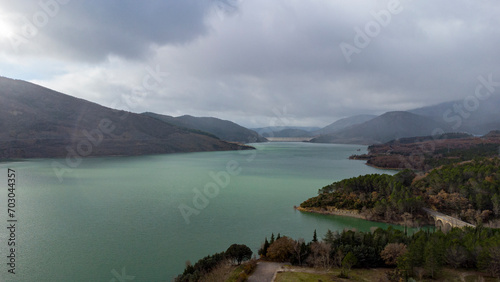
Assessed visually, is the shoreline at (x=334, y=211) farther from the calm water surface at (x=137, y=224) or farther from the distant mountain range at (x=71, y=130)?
the distant mountain range at (x=71, y=130)

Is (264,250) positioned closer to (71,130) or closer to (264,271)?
(264,271)

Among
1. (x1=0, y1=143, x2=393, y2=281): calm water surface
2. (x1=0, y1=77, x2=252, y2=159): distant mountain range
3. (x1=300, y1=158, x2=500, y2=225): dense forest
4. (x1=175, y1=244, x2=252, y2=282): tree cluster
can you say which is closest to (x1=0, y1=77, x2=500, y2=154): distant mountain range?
(x1=0, y1=77, x2=252, y2=159): distant mountain range

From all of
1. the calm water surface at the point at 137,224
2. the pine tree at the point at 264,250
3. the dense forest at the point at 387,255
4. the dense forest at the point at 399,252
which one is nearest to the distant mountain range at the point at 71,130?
the calm water surface at the point at 137,224

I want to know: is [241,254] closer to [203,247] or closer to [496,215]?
[203,247]

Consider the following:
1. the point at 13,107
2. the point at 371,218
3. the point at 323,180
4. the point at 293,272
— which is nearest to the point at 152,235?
the point at 293,272

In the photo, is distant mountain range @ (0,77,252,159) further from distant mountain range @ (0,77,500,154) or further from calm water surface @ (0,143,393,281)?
calm water surface @ (0,143,393,281)

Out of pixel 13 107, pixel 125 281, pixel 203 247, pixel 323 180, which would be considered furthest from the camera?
pixel 13 107
